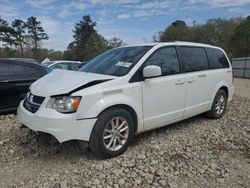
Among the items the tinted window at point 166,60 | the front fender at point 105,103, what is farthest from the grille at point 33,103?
the tinted window at point 166,60

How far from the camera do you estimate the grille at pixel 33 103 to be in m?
A: 3.67

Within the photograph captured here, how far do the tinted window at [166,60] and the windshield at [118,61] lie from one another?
7.3 inches

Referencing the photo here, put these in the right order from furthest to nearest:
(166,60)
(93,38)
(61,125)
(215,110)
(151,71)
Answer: (93,38)
(215,110)
(166,60)
(151,71)
(61,125)

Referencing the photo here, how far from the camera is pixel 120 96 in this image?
3.84 meters

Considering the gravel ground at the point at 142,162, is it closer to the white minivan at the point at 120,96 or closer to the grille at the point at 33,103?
the white minivan at the point at 120,96

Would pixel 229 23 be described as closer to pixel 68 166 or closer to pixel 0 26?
pixel 0 26

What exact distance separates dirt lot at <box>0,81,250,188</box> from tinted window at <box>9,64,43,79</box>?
152 centimetres

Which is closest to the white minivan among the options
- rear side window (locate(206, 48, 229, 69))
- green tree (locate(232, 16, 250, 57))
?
rear side window (locate(206, 48, 229, 69))

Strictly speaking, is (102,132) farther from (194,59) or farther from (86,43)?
(86,43)

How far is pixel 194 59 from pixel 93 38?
49.1 meters

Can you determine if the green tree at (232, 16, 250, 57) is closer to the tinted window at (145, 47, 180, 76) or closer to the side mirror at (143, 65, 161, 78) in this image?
the tinted window at (145, 47, 180, 76)

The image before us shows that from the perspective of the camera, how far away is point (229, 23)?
4116 centimetres

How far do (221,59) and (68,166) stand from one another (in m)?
4.25

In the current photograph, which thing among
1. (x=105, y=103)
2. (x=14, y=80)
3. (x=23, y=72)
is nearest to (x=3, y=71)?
(x=14, y=80)
